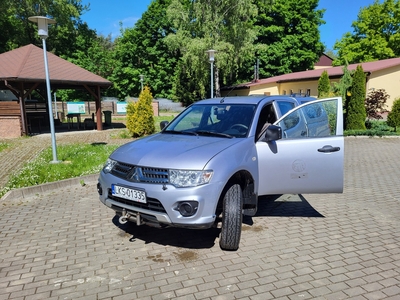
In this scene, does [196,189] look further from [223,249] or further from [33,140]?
[33,140]

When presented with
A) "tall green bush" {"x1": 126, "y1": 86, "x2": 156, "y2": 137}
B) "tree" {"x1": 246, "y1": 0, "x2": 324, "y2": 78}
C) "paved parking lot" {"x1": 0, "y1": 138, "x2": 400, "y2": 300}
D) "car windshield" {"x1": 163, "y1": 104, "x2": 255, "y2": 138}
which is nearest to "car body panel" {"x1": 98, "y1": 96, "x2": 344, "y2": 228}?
"car windshield" {"x1": 163, "y1": 104, "x2": 255, "y2": 138}

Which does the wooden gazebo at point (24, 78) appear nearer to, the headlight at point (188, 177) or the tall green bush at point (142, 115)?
the tall green bush at point (142, 115)

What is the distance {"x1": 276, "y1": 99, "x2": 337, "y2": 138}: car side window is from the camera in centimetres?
430

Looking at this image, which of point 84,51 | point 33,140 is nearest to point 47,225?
point 33,140

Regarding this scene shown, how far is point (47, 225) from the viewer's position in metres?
4.61

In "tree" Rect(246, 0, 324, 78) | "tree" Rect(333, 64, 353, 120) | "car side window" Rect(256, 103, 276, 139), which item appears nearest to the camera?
"car side window" Rect(256, 103, 276, 139)

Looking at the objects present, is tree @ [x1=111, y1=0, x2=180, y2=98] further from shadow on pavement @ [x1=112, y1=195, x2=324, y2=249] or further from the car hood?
the car hood

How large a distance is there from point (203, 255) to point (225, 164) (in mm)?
1172

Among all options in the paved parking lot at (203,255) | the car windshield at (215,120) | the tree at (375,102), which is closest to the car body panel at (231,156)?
the car windshield at (215,120)

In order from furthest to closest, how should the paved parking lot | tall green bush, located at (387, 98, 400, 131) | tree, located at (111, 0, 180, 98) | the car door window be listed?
tree, located at (111, 0, 180, 98) → tall green bush, located at (387, 98, 400, 131) → the car door window → the paved parking lot

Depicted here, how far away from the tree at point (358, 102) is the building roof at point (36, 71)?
1323cm

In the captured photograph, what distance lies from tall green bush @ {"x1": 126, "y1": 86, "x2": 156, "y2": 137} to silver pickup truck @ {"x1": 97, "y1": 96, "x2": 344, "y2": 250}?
27.7 feet

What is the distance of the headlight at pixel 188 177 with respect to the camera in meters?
3.23

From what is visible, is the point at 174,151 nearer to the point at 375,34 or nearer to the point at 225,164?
the point at 225,164
